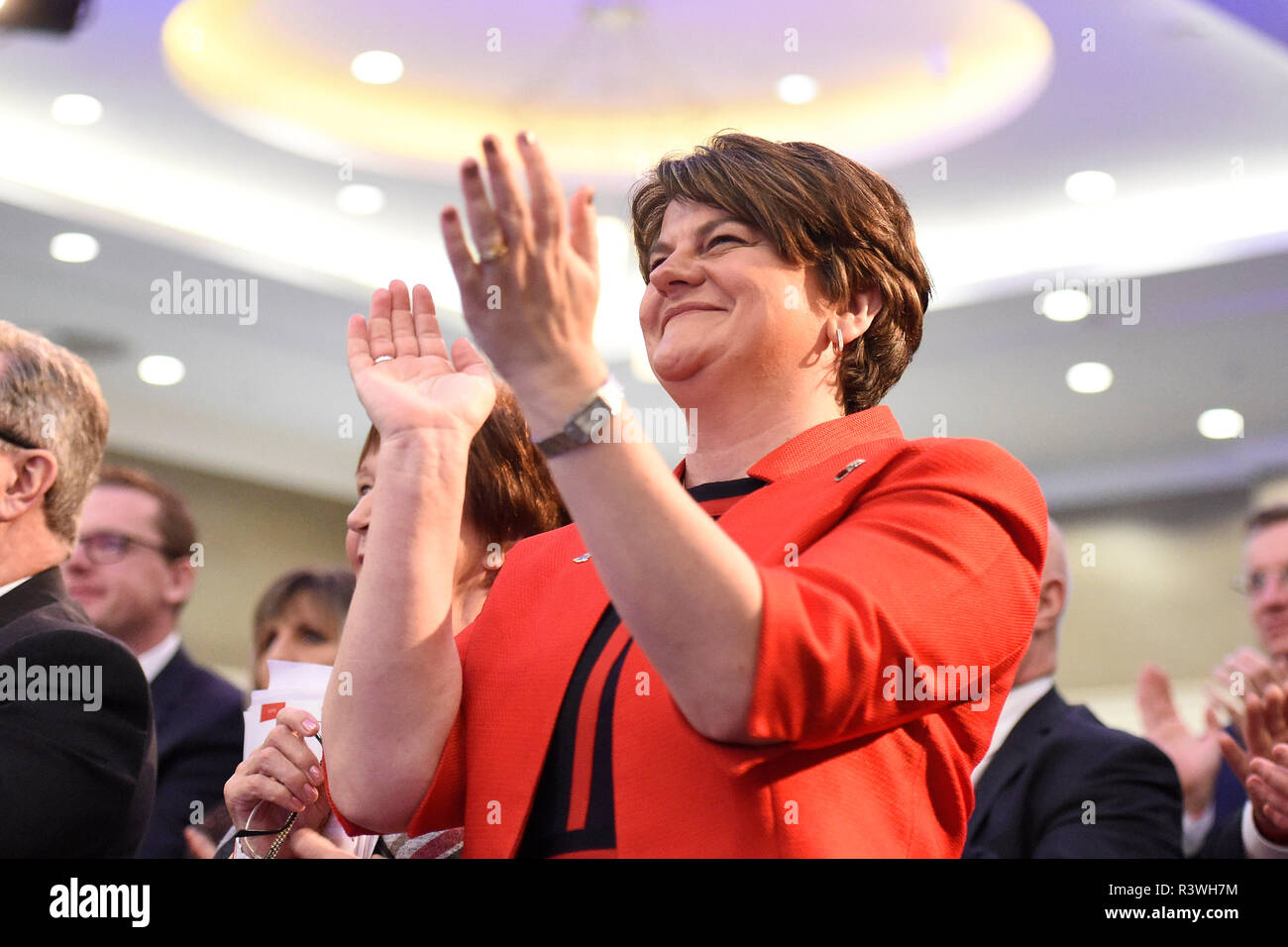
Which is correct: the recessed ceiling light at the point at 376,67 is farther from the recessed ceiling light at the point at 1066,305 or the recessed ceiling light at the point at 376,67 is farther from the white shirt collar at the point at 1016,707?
the white shirt collar at the point at 1016,707

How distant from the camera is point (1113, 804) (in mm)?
2379

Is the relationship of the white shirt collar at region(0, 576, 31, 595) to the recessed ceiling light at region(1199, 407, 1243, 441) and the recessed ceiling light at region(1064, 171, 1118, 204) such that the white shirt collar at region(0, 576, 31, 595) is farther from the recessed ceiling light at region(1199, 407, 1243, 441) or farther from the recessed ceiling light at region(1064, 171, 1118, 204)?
the recessed ceiling light at region(1199, 407, 1243, 441)

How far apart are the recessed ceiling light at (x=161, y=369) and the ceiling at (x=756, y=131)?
73 mm

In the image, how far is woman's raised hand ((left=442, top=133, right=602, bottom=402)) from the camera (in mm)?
985

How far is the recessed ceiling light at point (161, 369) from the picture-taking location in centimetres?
777

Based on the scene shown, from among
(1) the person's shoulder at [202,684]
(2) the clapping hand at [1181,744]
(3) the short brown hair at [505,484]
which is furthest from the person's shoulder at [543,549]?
(2) the clapping hand at [1181,744]

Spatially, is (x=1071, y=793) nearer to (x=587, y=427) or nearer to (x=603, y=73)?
(x=587, y=427)

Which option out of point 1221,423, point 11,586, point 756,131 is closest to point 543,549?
point 11,586

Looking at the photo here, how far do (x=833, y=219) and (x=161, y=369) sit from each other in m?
7.00

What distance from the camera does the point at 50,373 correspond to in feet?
6.99

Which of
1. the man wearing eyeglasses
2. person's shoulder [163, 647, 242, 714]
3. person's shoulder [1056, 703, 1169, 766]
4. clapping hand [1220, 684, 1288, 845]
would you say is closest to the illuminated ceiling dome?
the man wearing eyeglasses

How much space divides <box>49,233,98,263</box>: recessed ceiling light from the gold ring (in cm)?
567

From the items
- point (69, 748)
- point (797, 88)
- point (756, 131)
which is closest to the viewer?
point (69, 748)

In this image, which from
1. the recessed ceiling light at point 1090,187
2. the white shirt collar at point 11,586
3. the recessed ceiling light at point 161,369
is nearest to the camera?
the white shirt collar at point 11,586
